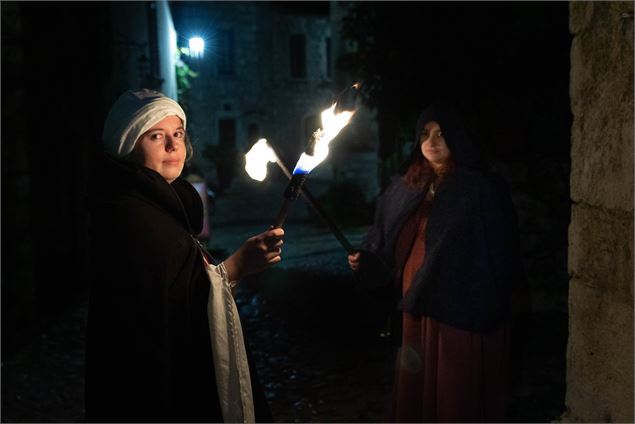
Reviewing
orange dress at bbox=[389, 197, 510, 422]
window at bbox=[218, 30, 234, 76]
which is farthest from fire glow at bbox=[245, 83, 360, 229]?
A: window at bbox=[218, 30, 234, 76]

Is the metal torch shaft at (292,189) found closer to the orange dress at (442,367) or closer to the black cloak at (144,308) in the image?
the black cloak at (144,308)

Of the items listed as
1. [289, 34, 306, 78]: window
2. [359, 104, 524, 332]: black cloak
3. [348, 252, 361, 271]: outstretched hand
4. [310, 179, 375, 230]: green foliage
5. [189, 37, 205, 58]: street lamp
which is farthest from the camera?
[289, 34, 306, 78]: window

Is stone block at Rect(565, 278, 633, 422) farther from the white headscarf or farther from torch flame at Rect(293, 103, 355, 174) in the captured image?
the white headscarf

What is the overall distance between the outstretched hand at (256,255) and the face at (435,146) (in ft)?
5.54

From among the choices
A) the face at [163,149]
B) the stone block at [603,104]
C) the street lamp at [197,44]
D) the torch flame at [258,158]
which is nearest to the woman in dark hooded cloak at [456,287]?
the stone block at [603,104]

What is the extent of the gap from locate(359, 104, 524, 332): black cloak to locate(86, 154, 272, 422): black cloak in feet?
4.95

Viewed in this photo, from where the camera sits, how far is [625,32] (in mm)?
2531

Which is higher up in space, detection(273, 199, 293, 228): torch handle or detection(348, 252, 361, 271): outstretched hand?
detection(273, 199, 293, 228): torch handle

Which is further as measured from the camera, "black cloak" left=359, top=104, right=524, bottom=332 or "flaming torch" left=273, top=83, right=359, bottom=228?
"black cloak" left=359, top=104, right=524, bottom=332

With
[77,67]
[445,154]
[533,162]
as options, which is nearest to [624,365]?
[445,154]

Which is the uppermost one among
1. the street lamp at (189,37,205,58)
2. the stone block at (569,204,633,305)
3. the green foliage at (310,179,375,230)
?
the street lamp at (189,37,205,58)

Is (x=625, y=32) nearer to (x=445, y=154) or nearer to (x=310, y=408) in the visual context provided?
(x=445, y=154)

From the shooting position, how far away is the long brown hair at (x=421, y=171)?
4.04 metres

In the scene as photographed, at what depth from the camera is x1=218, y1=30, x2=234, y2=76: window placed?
33.3m
